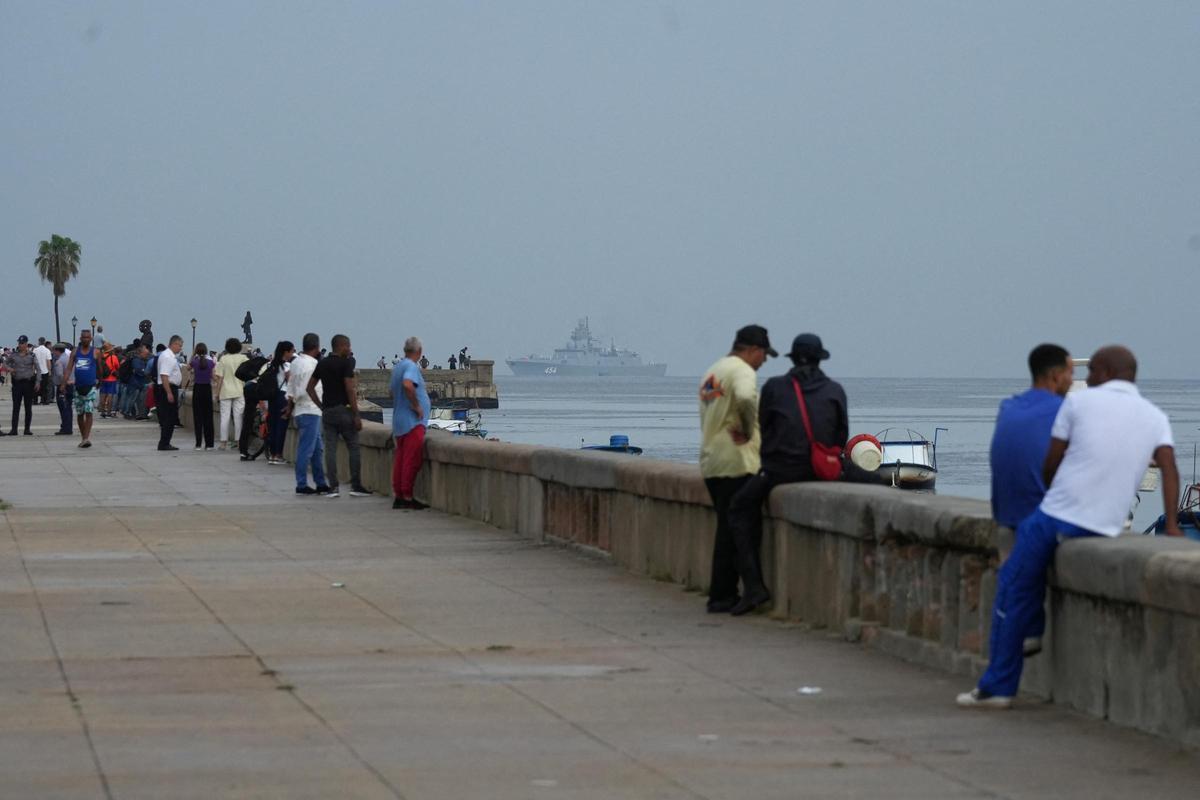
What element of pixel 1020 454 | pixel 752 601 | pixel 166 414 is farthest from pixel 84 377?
pixel 1020 454

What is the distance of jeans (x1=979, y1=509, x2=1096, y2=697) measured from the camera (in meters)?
7.41

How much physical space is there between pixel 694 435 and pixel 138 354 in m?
113

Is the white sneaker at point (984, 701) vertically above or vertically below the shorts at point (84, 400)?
below

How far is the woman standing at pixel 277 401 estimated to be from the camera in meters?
23.4

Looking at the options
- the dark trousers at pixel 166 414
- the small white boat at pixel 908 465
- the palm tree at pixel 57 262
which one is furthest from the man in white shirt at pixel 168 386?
the palm tree at pixel 57 262

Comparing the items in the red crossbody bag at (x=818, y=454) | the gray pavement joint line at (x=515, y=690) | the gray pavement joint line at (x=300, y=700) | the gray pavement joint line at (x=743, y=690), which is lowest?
the gray pavement joint line at (x=743, y=690)

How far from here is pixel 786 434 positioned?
33.7 ft

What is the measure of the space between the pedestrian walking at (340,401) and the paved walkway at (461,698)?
17.7ft

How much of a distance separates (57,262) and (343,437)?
4779 inches

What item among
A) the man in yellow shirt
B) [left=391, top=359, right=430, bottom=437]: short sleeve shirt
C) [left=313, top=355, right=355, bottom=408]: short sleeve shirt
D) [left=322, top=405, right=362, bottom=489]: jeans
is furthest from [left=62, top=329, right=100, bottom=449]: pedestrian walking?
the man in yellow shirt

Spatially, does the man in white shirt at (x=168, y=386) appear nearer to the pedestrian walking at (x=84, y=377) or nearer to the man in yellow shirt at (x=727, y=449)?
the pedestrian walking at (x=84, y=377)

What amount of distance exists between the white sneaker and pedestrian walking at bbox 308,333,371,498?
37.8ft

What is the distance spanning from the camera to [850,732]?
7.05m

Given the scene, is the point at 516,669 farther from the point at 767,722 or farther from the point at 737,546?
the point at 737,546
